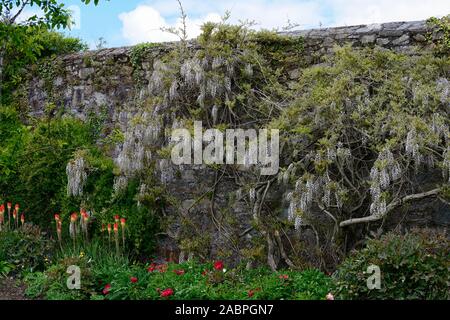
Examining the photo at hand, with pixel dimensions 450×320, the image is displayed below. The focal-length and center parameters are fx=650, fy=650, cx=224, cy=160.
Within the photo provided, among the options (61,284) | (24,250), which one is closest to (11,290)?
(61,284)

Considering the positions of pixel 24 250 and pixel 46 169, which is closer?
pixel 24 250

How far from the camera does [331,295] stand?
15.2ft

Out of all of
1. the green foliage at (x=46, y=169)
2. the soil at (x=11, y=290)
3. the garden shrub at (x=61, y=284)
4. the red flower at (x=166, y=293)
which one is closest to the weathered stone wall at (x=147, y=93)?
the green foliage at (x=46, y=169)

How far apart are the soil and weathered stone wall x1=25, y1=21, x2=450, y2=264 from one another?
1845 millimetres

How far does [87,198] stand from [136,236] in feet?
2.42

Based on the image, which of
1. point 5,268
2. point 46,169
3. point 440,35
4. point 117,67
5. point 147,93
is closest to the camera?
point 5,268

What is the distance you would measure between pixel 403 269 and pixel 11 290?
128 inches

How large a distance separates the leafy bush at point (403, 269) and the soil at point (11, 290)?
2.64 meters

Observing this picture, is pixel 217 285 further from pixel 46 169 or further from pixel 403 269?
pixel 46 169

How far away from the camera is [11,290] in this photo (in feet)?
18.2

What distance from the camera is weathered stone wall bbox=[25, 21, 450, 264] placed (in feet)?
21.7
